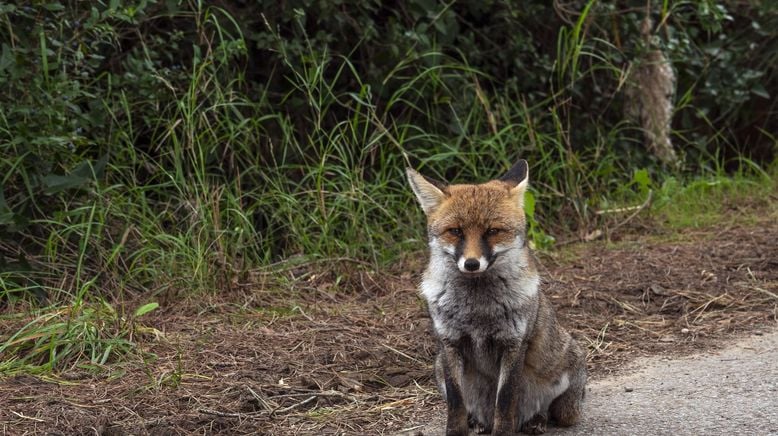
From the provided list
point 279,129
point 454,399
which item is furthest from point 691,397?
point 279,129

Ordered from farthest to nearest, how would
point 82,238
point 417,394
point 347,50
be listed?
point 347,50 → point 82,238 → point 417,394

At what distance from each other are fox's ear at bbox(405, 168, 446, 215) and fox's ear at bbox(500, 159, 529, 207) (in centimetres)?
33

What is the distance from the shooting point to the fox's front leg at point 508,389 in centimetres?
446

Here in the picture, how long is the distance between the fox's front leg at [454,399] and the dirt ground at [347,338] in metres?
0.41

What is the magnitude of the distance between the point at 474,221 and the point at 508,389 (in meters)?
0.73

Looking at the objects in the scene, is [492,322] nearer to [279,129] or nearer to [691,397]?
[691,397]

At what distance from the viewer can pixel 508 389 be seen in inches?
177

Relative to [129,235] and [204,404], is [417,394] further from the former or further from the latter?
[129,235]

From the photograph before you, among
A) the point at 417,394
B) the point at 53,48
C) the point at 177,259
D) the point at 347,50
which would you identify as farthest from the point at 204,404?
the point at 347,50

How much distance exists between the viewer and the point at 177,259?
22.0 feet

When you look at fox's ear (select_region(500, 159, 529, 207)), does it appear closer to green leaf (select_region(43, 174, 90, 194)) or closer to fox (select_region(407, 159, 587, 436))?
fox (select_region(407, 159, 587, 436))

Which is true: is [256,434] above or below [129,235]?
above

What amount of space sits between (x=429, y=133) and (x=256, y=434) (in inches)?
162

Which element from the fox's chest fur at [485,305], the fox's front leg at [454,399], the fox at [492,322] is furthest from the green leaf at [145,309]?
the fox's front leg at [454,399]
